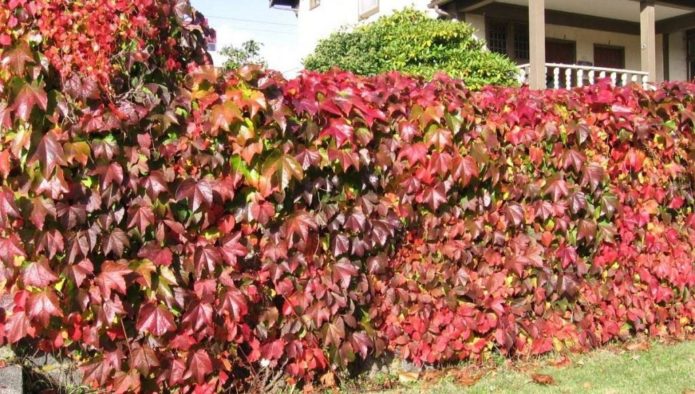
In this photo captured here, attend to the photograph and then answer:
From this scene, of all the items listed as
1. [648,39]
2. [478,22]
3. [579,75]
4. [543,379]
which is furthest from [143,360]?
[648,39]

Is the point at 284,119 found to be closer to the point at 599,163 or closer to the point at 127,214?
the point at 127,214

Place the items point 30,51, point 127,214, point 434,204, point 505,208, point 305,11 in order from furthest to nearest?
point 305,11 < point 505,208 < point 434,204 < point 127,214 < point 30,51

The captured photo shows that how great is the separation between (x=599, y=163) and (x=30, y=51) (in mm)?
3601

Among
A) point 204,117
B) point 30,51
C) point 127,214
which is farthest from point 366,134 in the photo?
point 30,51

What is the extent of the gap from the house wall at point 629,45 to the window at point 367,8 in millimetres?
4383

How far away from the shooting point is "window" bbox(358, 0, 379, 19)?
15953 mm

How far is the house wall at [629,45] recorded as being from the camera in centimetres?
1681

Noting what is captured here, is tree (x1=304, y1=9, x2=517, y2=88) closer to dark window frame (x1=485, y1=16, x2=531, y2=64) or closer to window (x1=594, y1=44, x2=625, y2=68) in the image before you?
dark window frame (x1=485, y1=16, x2=531, y2=64)

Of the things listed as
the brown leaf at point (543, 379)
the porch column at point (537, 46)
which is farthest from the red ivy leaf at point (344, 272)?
the porch column at point (537, 46)

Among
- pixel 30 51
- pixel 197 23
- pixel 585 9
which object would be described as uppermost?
pixel 585 9

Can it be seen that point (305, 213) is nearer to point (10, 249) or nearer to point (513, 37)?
point (10, 249)

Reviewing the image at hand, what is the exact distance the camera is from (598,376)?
14.3ft

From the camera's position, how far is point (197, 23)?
3660 millimetres

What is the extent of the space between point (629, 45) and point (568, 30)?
7.90 feet
